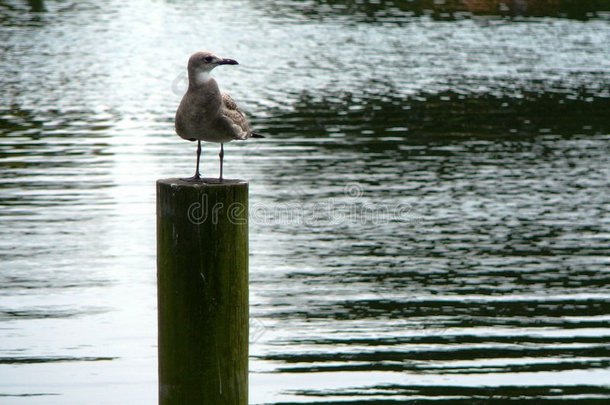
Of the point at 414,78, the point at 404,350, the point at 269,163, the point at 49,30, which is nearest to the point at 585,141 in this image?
the point at 269,163

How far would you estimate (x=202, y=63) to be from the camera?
582 cm

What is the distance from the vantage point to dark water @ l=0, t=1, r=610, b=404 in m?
8.61

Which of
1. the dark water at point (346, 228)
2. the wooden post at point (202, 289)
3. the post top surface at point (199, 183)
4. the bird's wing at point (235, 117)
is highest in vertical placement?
the bird's wing at point (235, 117)

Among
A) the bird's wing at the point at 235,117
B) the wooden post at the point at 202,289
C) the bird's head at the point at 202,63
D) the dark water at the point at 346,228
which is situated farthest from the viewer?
the dark water at the point at 346,228

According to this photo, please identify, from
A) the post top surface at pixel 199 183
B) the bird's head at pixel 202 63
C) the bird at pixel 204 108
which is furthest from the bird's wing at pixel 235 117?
the post top surface at pixel 199 183

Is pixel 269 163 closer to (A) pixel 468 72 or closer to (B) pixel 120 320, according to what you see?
(B) pixel 120 320

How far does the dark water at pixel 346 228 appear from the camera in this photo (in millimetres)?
8609

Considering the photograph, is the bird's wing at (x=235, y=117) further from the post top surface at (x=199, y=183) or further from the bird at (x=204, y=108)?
the post top surface at (x=199, y=183)

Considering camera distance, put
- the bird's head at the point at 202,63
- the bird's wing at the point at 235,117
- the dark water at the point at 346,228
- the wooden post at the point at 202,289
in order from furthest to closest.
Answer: the dark water at the point at 346,228, the bird's wing at the point at 235,117, the bird's head at the point at 202,63, the wooden post at the point at 202,289

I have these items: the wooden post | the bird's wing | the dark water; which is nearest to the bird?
the bird's wing

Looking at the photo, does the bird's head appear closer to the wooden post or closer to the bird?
the bird

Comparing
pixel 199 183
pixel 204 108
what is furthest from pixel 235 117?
pixel 199 183

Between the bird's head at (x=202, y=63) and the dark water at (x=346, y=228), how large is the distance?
13.5 inches

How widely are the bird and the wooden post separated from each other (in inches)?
21.0
